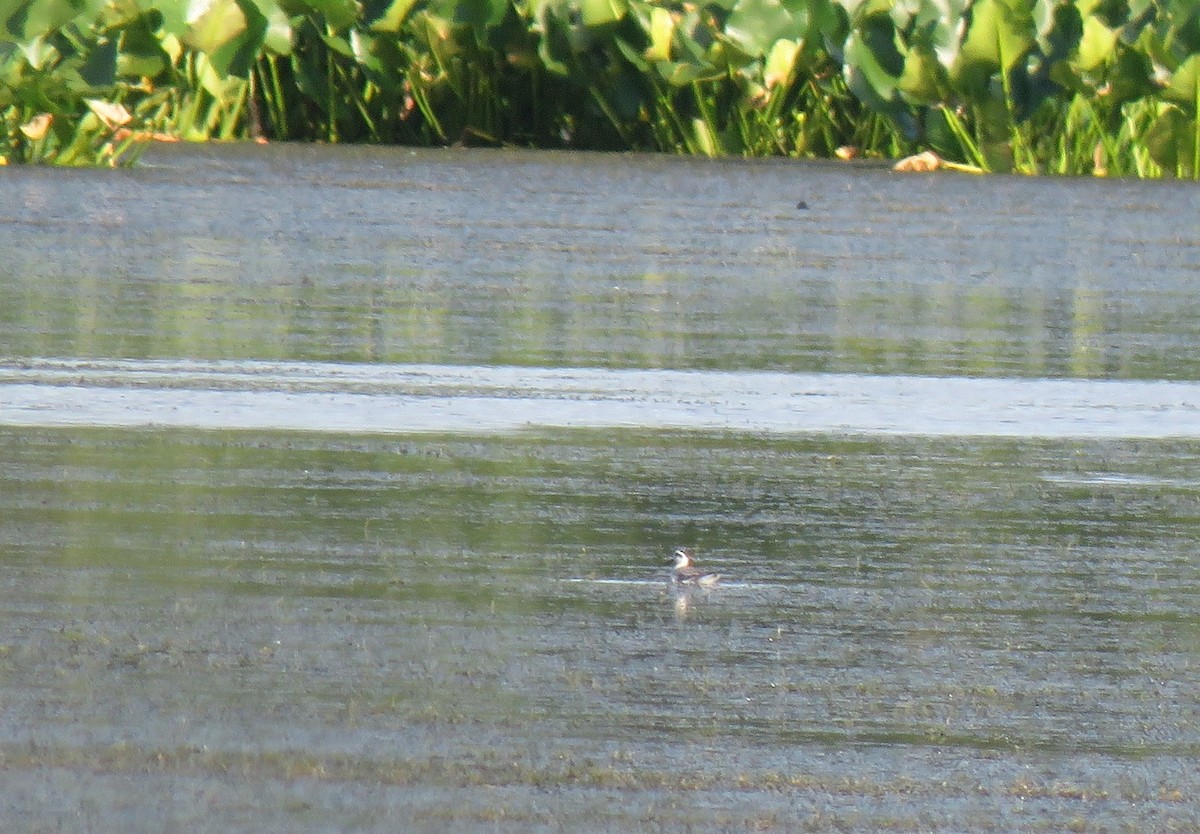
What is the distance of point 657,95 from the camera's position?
10.0m

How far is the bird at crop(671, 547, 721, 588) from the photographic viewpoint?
2.96 m

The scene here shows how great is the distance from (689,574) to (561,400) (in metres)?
1.35

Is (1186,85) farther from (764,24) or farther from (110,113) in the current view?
(110,113)

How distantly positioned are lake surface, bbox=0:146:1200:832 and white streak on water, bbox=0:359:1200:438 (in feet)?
0.05

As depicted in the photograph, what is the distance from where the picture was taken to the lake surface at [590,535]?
2162 millimetres

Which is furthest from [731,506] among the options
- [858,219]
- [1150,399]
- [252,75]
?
[252,75]

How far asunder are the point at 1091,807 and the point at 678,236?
4.97 m

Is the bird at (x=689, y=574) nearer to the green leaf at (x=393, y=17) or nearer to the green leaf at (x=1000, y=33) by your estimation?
the green leaf at (x=1000, y=33)

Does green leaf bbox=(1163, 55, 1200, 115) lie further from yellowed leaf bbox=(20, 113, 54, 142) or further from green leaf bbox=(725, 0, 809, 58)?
yellowed leaf bbox=(20, 113, 54, 142)

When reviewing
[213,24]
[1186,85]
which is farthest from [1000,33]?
[213,24]

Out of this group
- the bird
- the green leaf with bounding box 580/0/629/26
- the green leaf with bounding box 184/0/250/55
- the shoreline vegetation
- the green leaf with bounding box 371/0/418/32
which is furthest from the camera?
the green leaf with bounding box 371/0/418/32

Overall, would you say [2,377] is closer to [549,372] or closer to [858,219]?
[549,372]

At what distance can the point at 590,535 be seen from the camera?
326 cm

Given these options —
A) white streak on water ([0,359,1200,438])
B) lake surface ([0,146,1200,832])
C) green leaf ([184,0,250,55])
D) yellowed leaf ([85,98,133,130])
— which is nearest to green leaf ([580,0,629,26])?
green leaf ([184,0,250,55])
